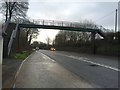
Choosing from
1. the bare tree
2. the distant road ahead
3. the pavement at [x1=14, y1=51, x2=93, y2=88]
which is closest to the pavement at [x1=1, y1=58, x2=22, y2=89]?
the pavement at [x1=14, y1=51, x2=93, y2=88]

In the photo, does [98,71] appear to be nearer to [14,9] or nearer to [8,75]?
[8,75]

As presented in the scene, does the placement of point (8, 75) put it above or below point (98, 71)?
above

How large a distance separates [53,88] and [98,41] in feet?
160

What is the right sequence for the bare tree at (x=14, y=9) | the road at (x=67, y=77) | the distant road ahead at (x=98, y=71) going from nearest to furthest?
the road at (x=67, y=77) < the distant road ahead at (x=98, y=71) < the bare tree at (x=14, y=9)

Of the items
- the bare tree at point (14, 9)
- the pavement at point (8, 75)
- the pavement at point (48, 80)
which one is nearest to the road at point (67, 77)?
the pavement at point (48, 80)

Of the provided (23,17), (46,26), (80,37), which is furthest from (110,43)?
(80,37)

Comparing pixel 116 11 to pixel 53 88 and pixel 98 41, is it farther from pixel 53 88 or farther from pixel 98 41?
pixel 53 88

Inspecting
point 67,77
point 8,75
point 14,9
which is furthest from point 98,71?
point 14,9

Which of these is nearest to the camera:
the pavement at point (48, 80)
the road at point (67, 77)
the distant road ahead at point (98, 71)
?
the pavement at point (48, 80)

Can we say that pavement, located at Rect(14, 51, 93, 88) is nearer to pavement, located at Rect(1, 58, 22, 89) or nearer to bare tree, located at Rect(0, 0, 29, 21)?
pavement, located at Rect(1, 58, 22, 89)

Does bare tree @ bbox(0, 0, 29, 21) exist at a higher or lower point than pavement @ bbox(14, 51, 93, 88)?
higher

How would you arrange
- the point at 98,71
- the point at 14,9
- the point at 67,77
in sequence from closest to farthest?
1. the point at 67,77
2. the point at 98,71
3. the point at 14,9

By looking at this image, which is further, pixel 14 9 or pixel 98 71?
pixel 14 9

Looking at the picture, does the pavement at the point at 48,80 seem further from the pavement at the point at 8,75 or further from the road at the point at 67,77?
the pavement at the point at 8,75
